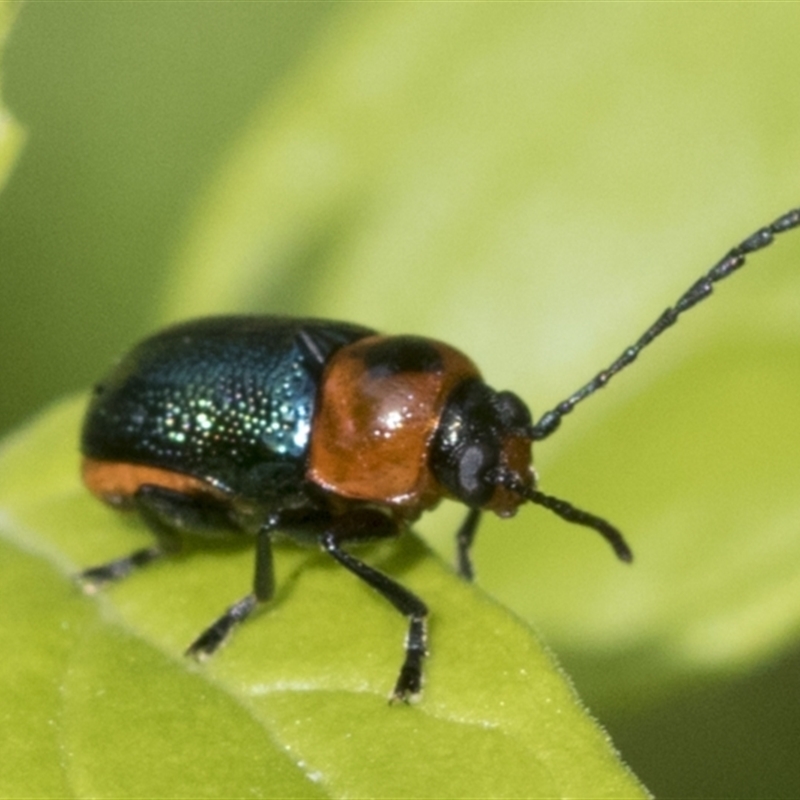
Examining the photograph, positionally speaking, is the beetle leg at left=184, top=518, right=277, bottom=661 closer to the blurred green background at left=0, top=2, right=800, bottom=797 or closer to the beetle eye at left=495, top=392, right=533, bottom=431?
the beetle eye at left=495, top=392, right=533, bottom=431

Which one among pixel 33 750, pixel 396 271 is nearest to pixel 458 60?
pixel 396 271

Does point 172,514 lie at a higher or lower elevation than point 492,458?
lower

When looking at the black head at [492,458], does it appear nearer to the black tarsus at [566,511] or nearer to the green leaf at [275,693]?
the black tarsus at [566,511]

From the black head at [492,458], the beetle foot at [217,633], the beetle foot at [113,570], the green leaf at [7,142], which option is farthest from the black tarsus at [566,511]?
the green leaf at [7,142]

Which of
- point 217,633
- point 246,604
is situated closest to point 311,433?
point 246,604

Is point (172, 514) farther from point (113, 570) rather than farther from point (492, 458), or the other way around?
point (492, 458)

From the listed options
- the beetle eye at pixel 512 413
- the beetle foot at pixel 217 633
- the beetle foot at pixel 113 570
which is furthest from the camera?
the beetle eye at pixel 512 413

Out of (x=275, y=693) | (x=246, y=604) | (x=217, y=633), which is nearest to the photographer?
(x=275, y=693)
